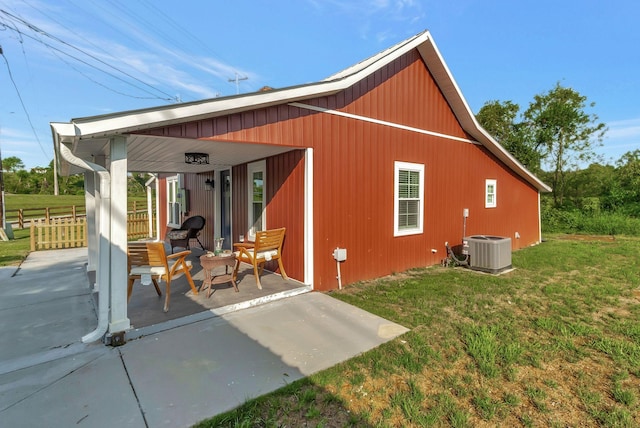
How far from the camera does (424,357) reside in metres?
2.86

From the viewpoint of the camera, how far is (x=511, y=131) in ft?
Result: 61.0

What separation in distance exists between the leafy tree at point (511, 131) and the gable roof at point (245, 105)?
13.0 metres

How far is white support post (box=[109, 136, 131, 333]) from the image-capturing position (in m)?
3.10

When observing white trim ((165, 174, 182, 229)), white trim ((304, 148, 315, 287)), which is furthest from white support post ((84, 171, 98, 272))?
white trim ((304, 148, 315, 287))

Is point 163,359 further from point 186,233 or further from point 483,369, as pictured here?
point 186,233

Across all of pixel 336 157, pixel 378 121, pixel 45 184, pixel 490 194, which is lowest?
pixel 490 194

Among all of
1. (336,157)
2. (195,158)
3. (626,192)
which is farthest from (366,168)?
(626,192)

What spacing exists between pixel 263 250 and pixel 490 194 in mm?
7366

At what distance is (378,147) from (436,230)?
109 inches

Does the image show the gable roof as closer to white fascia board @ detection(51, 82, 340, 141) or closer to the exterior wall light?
white fascia board @ detection(51, 82, 340, 141)

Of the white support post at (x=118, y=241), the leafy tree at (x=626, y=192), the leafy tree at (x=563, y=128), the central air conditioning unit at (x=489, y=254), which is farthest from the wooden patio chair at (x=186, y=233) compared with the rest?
the leafy tree at (x=626, y=192)

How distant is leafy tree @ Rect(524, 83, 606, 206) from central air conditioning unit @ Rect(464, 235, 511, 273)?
14.7m

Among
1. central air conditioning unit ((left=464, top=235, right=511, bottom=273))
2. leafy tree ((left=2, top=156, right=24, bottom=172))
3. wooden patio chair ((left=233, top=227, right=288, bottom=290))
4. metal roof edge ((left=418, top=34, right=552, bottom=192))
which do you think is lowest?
central air conditioning unit ((left=464, top=235, right=511, bottom=273))

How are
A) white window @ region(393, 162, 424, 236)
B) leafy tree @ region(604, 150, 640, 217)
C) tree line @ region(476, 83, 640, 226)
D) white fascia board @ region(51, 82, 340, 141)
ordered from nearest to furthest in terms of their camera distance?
white fascia board @ region(51, 82, 340, 141) → white window @ region(393, 162, 424, 236) → leafy tree @ region(604, 150, 640, 217) → tree line @ region(476, 83, 640, 226)
